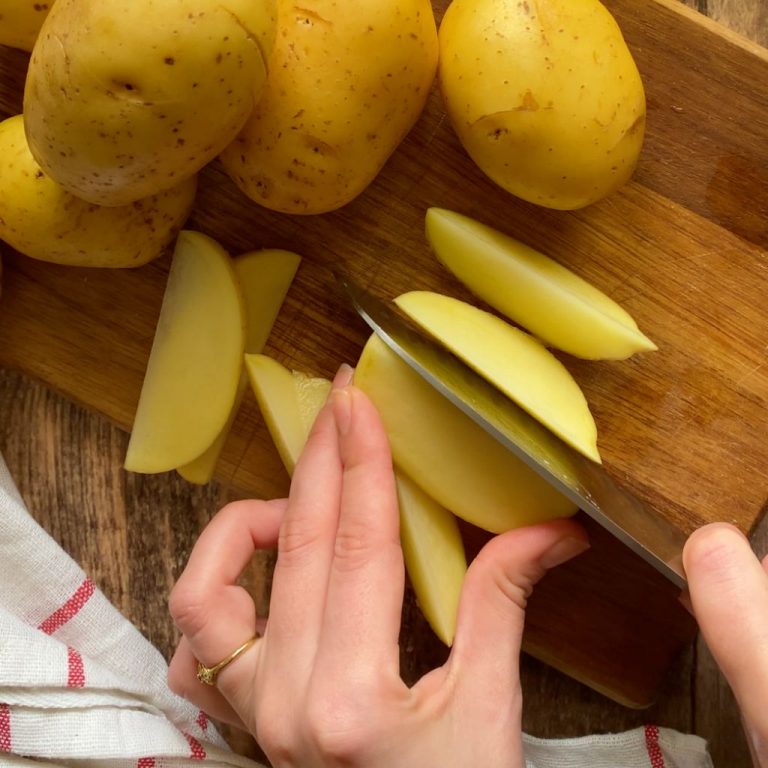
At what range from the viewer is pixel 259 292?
979mm

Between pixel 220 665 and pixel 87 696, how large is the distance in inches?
8.8

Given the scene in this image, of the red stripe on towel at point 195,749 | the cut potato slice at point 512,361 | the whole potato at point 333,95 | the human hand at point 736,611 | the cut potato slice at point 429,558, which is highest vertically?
the whole potato at point 333,95

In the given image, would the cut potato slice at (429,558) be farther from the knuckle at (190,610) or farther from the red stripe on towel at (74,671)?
the red stripe on towel at (74,671)

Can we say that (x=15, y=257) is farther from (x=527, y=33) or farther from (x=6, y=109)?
(x=527, y=33)

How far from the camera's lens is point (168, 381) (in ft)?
3.19

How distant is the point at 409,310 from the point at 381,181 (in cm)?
17

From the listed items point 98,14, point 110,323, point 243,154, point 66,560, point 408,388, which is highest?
point 98,14

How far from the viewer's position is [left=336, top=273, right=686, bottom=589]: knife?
852 mm

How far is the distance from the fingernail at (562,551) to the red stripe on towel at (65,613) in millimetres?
535

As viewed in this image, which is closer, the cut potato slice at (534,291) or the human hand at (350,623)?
the human hand at (350,623)

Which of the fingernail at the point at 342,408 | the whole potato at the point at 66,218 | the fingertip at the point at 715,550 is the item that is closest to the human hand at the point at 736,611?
the fingertip at the point at 715,550

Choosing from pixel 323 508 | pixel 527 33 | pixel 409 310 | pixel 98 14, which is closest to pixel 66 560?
pixel 323 508

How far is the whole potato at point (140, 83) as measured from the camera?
69 centimetres

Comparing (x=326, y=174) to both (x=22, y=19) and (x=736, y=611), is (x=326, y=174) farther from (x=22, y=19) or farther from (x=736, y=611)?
(x=736, y=611)
